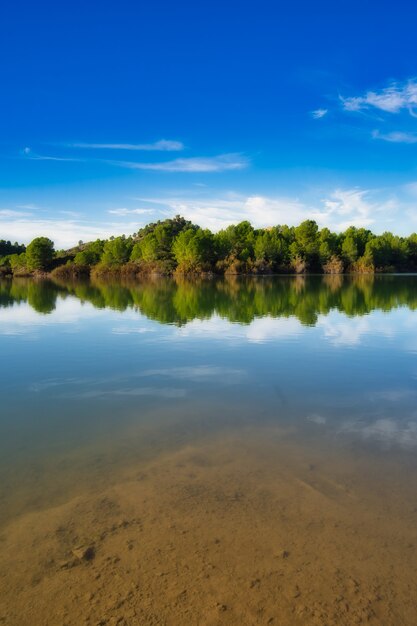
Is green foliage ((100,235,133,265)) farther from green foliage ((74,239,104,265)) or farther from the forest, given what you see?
green foliage ((74,239,104,265))

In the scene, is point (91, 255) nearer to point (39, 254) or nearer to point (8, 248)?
point (39, 254)

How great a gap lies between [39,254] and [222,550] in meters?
114

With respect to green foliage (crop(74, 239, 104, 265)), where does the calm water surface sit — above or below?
below

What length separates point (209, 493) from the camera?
5.55m

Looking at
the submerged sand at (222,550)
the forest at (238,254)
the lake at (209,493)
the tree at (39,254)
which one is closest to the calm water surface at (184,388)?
the lake at (209,493)

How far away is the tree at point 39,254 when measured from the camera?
359 feet

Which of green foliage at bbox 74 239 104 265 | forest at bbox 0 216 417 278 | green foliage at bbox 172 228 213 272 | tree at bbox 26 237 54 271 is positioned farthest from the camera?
green foliage at bbox 74 239 104 265

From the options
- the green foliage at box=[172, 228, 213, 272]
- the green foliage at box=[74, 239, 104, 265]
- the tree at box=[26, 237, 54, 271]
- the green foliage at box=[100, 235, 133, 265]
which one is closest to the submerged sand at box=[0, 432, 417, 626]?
the green foliage at box=[172, 228, 213, 272]

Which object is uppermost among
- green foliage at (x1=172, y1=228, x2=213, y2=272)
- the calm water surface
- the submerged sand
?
green foliage at (x1=172, y1=228, x2=213, y2=272)

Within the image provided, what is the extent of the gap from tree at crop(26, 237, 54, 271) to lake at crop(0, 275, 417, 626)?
105 m

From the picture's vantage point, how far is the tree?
110 metres

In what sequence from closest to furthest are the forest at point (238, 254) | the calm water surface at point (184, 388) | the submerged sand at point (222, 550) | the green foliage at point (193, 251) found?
the submerged sand at point (222, 550)
the calm water surface at point (184, 388)
the green foliage at point (193, 251)
the forest at point (238, 254)

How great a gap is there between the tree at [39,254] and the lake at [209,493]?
104922 mm

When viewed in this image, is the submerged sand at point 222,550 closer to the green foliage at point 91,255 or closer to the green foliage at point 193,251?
the green foliage at point 193,251
